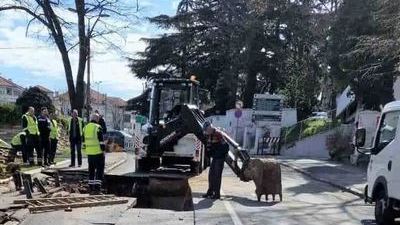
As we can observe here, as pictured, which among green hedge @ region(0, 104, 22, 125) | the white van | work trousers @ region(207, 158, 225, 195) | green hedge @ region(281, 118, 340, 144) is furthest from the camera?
green hedge @ region(281, 118, 340, 144)

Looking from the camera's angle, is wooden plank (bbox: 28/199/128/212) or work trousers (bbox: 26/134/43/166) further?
work trousers (bbox: 26/134/43/166)

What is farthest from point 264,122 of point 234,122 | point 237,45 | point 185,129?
point 185,129

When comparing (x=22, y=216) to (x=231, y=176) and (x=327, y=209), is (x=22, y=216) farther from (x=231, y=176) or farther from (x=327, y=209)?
(x=231, y=176)

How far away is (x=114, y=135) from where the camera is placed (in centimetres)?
4709

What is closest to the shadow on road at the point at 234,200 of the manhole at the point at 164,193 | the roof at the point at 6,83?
the manhole at the point at 164,193

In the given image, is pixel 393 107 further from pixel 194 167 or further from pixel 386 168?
pixel 194 167

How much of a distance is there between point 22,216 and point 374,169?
648cm

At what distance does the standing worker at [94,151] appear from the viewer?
15125 millimetres

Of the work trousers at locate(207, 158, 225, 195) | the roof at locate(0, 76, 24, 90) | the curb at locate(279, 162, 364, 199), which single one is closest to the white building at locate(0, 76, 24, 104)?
the roof at locate(0, 76, 24, 90)

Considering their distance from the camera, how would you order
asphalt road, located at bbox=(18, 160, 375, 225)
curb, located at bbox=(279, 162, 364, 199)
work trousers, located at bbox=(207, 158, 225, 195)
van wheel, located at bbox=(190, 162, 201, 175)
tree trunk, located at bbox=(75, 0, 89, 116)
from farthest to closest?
tree trunk, located at bbox=(75, 0, 89, 116) < van wheel, located at bbox=(190, 162, 201, 175) < curb, located at bbox=(279, 162, 364, 199) < work trousers, located at bbox=(207, 158, 225, 195) < asphalt road, located at bbox=(18, 160, 375, 225)

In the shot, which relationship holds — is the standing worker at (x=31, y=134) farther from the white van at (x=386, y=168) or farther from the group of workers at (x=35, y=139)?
the white van at (x=386, y=168)

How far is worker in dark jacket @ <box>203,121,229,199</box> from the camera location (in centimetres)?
1497

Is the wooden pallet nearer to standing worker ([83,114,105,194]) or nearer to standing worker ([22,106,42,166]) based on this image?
standing worker ([83,114,105,194])

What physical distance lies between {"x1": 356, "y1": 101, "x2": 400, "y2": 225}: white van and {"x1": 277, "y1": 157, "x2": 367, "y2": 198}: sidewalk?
5571mm
